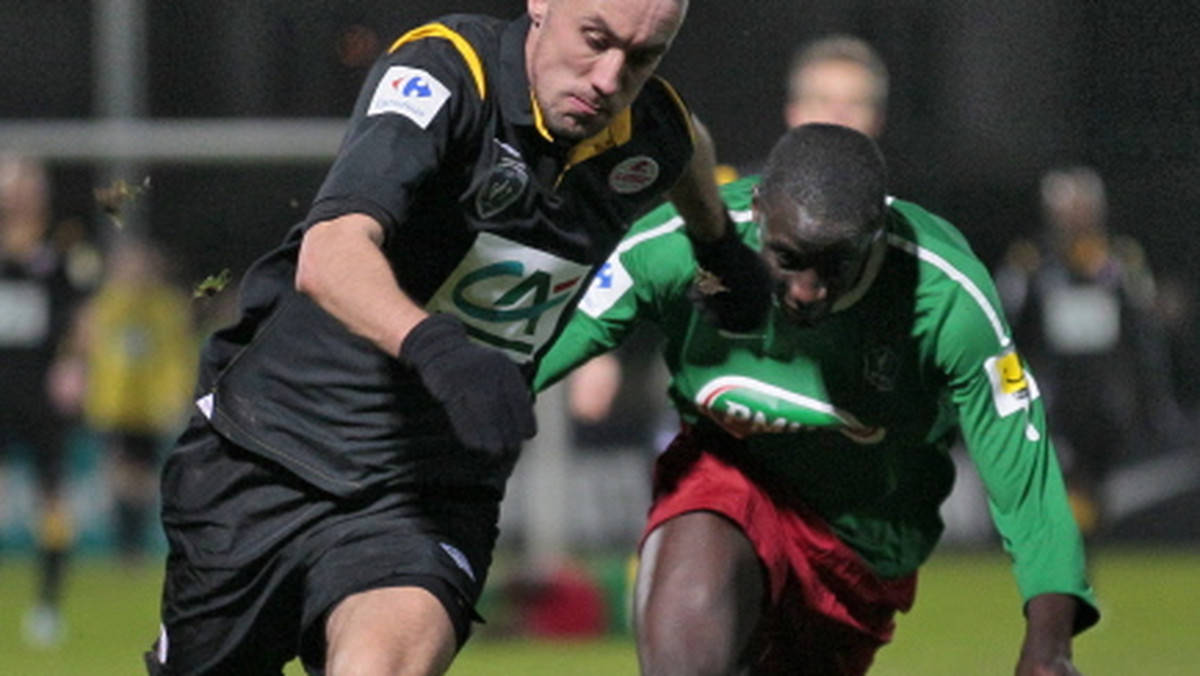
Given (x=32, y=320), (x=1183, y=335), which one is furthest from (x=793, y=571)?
(x=1183, y=335)

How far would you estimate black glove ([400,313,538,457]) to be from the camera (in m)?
3.57

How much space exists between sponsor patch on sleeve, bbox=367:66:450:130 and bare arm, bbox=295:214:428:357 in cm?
27

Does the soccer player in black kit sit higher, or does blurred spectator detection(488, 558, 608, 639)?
the soccer player in black kit

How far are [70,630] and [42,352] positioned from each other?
2.22 m

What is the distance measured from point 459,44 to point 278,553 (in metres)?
1.05

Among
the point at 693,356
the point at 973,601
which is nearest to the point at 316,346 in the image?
the point at 693,356

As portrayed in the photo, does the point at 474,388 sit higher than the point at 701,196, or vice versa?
the point at 474,388

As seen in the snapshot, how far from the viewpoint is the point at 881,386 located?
17.0 feet

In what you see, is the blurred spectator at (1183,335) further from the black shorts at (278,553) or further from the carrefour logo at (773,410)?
the black shorts at (278,553)

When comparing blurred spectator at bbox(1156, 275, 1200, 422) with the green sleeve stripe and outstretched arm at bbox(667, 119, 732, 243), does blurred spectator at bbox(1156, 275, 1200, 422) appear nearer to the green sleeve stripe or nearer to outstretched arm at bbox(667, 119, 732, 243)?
the green sleeve stripe

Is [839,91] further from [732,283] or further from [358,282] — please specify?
[358,282]

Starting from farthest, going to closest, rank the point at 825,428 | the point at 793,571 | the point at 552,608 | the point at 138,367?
the point at 138,367 → the point at 552,608 → the point at 793,571 → the point at 825,428

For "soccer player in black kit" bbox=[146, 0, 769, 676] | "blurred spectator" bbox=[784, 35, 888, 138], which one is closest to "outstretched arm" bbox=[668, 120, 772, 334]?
"soccer player in black kit" bbox=[146, 0, 769, 676]

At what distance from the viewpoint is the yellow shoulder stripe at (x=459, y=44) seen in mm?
4273
